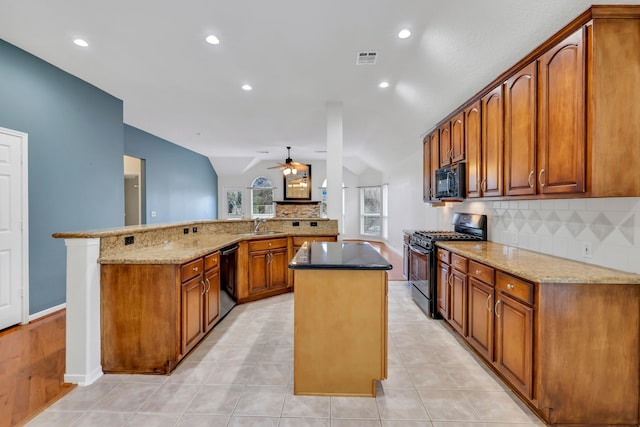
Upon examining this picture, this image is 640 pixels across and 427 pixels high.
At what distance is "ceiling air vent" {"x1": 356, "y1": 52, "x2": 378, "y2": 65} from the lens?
10.0 ft

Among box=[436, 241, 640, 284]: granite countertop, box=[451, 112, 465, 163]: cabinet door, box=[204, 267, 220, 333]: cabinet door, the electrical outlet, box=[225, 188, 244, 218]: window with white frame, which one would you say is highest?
box=[451, 112, 465, 163]: cabinet door

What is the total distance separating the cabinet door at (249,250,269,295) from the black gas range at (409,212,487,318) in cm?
199

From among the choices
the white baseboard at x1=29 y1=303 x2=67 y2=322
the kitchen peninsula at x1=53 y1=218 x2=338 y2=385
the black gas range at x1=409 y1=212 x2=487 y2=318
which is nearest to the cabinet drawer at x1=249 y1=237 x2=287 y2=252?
the kitchen peninsula at x1=53 y1=218 x2=338 y2=385

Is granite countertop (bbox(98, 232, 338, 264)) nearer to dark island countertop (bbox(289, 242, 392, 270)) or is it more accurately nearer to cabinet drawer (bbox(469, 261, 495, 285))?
dark island countertop (bbox(289, 242, 392, 270))

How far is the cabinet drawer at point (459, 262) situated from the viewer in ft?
8.56

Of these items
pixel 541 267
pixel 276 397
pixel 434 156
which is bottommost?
pixel 276 397

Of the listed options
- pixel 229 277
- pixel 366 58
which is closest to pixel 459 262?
pixel 366 58

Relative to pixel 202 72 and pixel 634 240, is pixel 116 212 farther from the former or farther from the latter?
pixel 634 240

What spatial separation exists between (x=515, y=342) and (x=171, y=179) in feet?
24.3

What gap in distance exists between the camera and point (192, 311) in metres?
2.46

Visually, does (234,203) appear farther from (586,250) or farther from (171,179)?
(586,250)

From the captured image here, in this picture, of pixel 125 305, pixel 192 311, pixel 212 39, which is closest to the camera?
pixel 125 305

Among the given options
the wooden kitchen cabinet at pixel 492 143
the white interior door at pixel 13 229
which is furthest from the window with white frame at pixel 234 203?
the wooden kitchen cabinet at pixel 492 143

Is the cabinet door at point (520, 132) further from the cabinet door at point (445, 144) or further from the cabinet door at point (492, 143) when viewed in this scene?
the cabinet door at point (445, 144)
